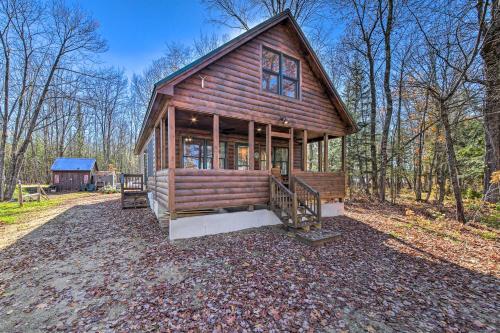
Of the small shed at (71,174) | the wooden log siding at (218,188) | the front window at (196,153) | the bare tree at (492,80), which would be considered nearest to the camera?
the wooden log siding at (218,188)

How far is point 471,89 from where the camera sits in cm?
882

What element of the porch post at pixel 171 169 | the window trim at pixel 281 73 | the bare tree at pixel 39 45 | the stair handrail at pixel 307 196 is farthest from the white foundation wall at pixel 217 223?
the bare tree at pixel 39 45

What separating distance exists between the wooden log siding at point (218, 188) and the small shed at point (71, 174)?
23.5 metres

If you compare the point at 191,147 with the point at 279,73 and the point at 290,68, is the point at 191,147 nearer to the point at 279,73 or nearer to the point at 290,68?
the point at 279,73

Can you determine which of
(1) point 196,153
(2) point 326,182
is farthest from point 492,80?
(1) point 196,153

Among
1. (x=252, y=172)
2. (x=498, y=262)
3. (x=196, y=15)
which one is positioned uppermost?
(x=196, y=15)

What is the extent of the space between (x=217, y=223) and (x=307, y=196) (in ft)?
10.8

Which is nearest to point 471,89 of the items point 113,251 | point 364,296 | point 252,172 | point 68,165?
point 252,172

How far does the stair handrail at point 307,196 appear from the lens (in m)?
7.39

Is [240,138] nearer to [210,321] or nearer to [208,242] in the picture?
[208,242]

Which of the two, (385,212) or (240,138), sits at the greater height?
(240,138)

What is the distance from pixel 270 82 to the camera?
28.3ft

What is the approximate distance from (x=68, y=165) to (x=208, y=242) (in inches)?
998

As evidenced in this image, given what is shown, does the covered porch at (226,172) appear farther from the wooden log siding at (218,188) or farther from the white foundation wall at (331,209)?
the white foundation wall at (331,209)
